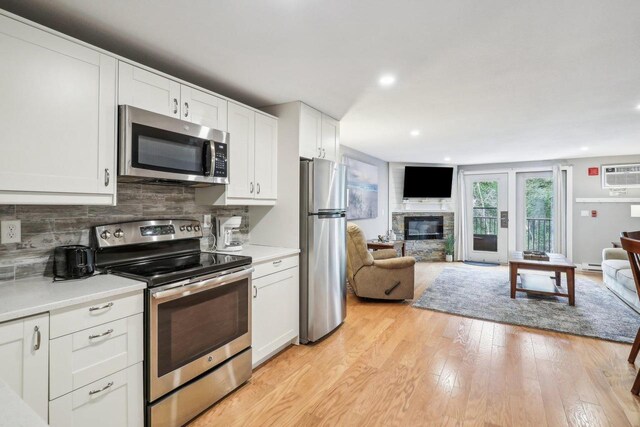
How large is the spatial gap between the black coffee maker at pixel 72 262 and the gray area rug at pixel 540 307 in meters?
3.55

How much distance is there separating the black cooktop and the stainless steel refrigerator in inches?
31.4

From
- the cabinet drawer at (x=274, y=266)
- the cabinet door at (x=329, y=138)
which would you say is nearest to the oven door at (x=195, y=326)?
the cabinet drawer at (x=274, y=266)

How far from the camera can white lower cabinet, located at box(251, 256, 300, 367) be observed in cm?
243

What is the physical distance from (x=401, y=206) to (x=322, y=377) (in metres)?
5.47

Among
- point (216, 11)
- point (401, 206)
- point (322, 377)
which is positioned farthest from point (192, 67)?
point (401, 206)

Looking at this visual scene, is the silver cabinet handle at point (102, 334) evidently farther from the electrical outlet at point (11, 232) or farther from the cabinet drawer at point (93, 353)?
the electrical outlet at point (11, 232)

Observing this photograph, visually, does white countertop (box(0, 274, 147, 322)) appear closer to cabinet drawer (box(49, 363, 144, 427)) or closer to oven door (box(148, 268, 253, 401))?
oven door (box(148, 268, 253, 401))

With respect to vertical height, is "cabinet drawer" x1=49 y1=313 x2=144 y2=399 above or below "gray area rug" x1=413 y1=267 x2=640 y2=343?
above

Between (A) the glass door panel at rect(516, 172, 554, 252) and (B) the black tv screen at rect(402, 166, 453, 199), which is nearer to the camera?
(A) the glass door panel at rect(516, 172, 554, 252)

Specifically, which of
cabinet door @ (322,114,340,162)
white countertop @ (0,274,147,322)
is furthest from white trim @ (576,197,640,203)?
white countertop @ (0,274,147,322)

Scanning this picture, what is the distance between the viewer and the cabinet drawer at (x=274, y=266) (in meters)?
2.43

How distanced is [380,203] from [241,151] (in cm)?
466

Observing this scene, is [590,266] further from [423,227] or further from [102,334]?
[102,334]

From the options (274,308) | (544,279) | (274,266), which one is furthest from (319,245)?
(544,279)
